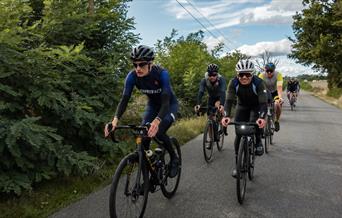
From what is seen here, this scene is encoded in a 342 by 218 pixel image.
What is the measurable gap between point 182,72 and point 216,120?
1031 centimetres

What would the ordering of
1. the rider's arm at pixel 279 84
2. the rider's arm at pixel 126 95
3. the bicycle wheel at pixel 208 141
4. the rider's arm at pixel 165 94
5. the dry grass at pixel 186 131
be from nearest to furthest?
the rider's arm at pixel 165 94 → the rider's arm at pixel 126 95 → the bicycle wheel at pixel 208 141 → the rider's arm at pixel 279 84 → the dry grass at pixel 186 131

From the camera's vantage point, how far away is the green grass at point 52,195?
496 centimetres

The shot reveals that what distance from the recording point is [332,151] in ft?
32.3

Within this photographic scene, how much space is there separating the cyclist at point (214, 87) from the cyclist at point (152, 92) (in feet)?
10.5

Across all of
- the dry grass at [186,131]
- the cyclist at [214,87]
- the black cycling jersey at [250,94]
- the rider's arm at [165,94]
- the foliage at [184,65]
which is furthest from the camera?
the foliage at [184,65]

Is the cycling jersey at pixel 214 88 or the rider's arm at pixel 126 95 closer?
the rider's arm at pixel 126 95

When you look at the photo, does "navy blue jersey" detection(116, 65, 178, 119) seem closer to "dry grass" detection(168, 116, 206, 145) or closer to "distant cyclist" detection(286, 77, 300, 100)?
"dry grass" detection(168, 116, 206, 145)

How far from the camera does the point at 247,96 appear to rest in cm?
654

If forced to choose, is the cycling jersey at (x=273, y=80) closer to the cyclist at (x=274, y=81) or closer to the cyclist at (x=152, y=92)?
the cyclist at (x=274, y=81)

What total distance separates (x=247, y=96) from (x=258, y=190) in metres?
1.62

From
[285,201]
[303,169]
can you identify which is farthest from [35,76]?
[303,169]

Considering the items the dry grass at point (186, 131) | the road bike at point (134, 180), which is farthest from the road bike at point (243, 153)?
the dry grass at point (186, 131)

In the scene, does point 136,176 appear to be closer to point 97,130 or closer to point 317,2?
point 97,130

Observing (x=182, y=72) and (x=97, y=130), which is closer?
(x=97, y=130)
